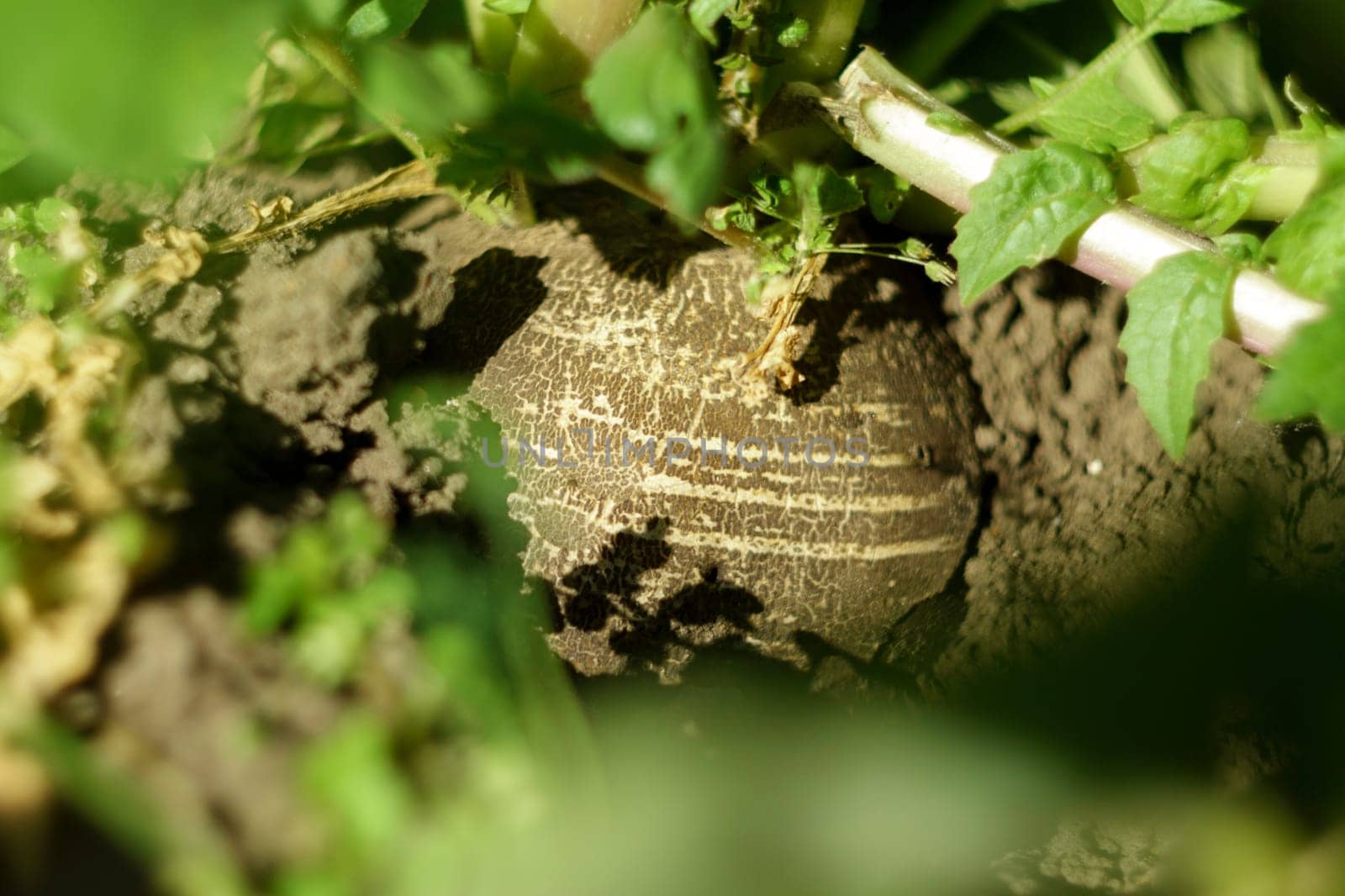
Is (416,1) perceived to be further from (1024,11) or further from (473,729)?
(1024,11)

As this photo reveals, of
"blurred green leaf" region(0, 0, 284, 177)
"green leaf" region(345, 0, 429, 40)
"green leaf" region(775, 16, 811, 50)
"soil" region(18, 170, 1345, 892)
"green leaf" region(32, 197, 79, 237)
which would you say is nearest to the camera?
"blurred green leaf" region(0, 0, 284, 177)

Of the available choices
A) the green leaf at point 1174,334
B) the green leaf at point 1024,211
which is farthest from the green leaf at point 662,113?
the green leaf at point 1174,334

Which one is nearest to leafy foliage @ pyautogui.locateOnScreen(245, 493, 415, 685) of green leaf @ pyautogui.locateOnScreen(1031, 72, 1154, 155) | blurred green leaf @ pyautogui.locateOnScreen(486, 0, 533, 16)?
blurred green leaf @ pyautogui.locateOnScreen(486, 0, 533, 16)

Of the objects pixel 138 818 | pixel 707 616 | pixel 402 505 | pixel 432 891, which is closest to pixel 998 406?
pixel 707 616

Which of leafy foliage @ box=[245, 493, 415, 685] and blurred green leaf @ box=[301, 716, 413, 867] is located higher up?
leafy foliage @ box=[245, 493, 415, 685]

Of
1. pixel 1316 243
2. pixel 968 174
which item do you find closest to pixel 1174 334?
pixel 1316 243

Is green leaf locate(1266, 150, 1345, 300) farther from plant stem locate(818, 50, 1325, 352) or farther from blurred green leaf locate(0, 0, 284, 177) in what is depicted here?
blurred green leaf locate(0, 0, 284, 177)

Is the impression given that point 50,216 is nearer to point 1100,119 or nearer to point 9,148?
point 9,148
